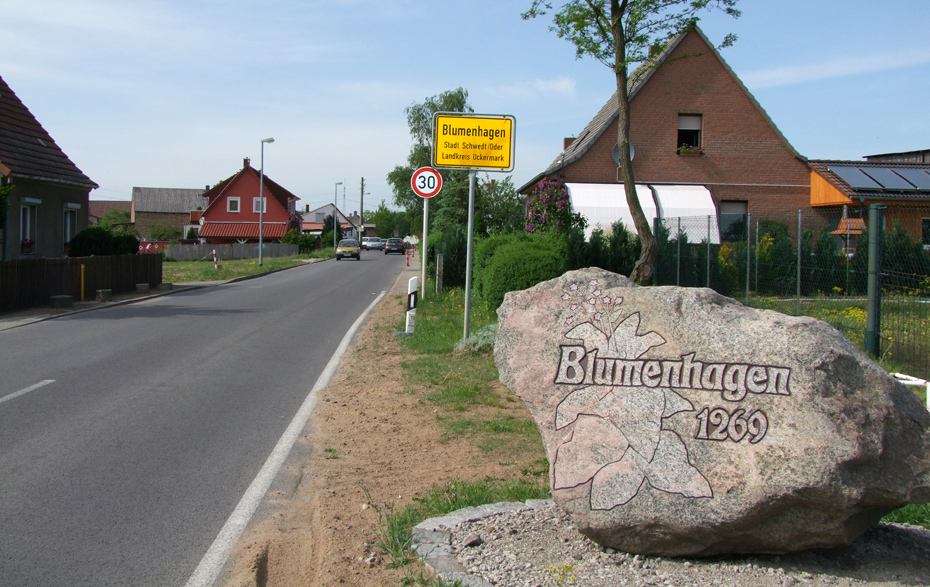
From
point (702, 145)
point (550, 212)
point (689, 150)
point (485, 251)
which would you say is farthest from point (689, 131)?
point (485, 251)

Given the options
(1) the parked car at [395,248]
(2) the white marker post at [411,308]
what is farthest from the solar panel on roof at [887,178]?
(1) the parked car at [395,248]

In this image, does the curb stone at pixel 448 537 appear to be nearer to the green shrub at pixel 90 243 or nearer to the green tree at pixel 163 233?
the green shrub at pixel 90 243

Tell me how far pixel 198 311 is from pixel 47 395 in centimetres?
954

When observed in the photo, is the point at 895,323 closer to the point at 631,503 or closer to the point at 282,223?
the point at 631,503

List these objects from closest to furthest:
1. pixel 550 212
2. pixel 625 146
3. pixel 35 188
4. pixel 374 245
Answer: pixel 625 146 → pixel 550 212 → pixel 35 188 → pixel 374 245

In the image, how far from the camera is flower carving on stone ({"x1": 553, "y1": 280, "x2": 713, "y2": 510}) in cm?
378

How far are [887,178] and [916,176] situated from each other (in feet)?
2.77

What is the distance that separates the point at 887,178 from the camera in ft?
82.3

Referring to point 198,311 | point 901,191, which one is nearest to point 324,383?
point 198,311

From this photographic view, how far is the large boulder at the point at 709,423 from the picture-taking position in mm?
3559

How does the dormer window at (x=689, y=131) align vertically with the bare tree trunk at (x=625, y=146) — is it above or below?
above

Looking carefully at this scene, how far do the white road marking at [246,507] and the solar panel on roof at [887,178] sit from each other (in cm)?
2207

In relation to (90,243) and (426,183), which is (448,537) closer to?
(426,183)

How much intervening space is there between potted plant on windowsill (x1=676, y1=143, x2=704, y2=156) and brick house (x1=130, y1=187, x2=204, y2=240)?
79033 millimetres
